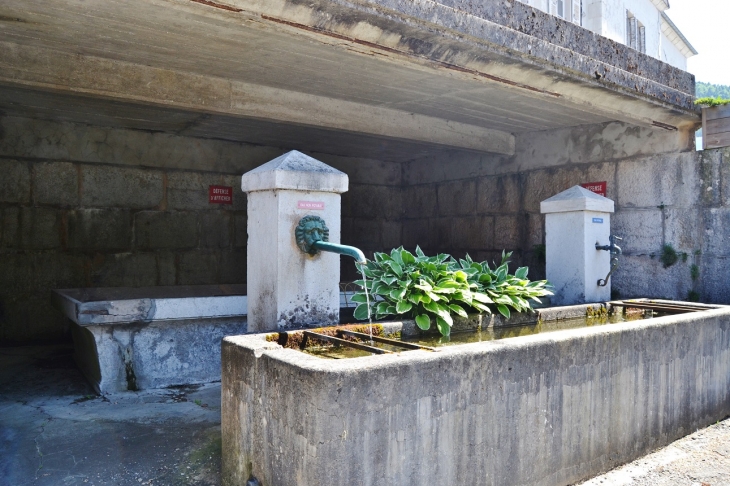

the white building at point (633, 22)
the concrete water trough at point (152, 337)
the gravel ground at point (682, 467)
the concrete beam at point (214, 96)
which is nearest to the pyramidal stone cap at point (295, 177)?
the concrete water trough at point (152, 337)

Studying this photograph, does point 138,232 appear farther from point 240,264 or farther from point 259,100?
point 259,100

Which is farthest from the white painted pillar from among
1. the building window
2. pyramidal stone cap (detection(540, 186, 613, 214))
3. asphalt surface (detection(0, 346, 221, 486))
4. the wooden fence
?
the building window

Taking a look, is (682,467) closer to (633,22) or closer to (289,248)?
(289,248)

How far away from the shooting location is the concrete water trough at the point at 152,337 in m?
4.98

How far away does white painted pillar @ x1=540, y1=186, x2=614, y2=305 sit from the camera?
18.4 ft

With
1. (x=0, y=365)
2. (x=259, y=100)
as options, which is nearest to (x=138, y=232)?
(x=0, y=365)

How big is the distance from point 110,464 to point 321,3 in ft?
10.6

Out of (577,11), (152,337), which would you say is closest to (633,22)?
(577,11)

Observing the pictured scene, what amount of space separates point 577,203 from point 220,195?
205 inches

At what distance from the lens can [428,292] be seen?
13.3 feet

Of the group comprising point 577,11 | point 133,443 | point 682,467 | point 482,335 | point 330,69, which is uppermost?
point 577,11

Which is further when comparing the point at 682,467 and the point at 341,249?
the point at 682,467

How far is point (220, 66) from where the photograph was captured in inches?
212

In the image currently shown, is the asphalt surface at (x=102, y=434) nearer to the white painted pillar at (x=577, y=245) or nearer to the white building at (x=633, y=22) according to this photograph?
the white painted pillar at (x=577, y=245)
